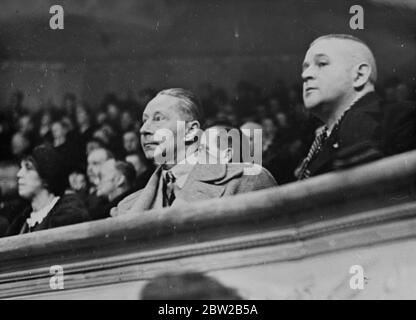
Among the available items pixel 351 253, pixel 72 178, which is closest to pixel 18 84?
pixel 72 178

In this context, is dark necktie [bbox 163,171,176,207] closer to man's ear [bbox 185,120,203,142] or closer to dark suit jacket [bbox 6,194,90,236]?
man's ear [bbox 185,120,203,142]

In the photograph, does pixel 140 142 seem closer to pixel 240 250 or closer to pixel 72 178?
pixel 72 178

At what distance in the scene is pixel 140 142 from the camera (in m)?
4.61

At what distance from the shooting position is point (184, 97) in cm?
458

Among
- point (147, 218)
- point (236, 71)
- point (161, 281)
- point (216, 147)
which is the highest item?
point (236, 71)

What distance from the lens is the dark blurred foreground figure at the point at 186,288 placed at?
4.41 m

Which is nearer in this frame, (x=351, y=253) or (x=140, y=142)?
(x=351, y=253)

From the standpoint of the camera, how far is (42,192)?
15.5 feet

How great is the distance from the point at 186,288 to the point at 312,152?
85 centimetres

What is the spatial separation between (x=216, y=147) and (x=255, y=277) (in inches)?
25.3

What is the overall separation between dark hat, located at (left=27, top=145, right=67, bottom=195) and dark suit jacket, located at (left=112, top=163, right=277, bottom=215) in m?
0.32

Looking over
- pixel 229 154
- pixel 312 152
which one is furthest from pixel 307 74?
pixel 229 154

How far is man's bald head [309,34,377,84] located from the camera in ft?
14.6

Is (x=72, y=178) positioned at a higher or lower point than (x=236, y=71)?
lower
